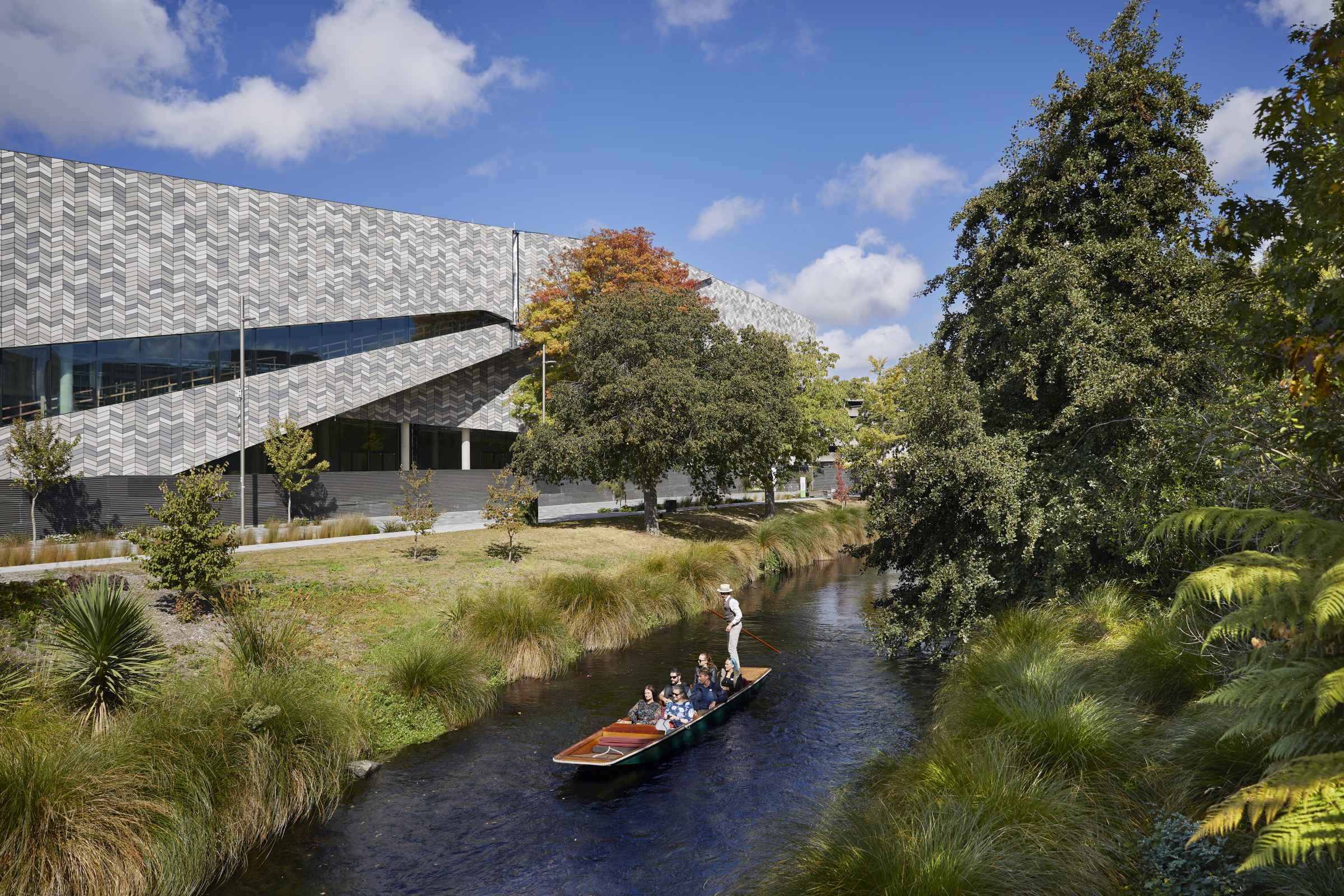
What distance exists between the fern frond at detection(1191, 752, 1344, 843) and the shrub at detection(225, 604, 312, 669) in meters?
12.0

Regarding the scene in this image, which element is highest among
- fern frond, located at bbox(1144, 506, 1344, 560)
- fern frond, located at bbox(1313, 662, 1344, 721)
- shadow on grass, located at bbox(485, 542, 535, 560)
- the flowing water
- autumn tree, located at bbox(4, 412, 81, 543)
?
autumn tree, located at bbox(4, 412, 81, 543)

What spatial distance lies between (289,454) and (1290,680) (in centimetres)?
3486

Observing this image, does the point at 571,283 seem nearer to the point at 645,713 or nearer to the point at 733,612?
the point at 733,612

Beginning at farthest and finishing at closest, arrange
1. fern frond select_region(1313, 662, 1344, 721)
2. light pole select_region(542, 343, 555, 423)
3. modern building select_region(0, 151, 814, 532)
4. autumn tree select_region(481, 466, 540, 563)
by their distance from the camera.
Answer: light pole select_region(542, 343, 555, 423) < modern building select_region(0, 151, 814, 532) < autumn tree select_region(481, 466, 540, 563) < fern frond select_region(1313, 662, 1344, 721)

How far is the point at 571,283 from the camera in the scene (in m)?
45.3

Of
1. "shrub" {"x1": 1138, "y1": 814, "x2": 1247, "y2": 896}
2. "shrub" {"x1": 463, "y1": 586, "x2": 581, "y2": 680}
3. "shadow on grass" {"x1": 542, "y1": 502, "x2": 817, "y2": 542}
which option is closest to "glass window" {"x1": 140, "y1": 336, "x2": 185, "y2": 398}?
"shadow on grass" {"x1": 542, "y1": 502, "x2": 817, "y2": 542}

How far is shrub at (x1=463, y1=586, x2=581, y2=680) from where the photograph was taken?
630 inches

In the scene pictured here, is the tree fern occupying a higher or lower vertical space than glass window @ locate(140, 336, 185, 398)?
lower

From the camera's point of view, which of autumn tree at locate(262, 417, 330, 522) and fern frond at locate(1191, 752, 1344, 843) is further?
autumn tree at locate(262, 417, 330, 522)

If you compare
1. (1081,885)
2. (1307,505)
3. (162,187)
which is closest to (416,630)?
(1081,885)

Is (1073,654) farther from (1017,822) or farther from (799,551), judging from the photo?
(799,551)

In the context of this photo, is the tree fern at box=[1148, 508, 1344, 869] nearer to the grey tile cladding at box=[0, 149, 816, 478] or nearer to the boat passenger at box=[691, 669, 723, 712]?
the boat passenger at box=[691, 669, 723, 712]

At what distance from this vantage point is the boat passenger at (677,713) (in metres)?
12.5

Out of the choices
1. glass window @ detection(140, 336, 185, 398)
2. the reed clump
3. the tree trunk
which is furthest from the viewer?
the tree trunk
